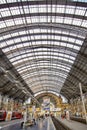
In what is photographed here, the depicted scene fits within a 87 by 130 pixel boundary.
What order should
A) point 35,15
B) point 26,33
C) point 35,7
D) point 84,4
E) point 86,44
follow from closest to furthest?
point 84,4
point 35,7
point 35,15
point 86,44
point 26,33

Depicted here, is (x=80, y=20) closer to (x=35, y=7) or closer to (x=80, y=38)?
(x=80, y=38)

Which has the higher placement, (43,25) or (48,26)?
(48,26)

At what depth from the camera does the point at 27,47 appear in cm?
4891

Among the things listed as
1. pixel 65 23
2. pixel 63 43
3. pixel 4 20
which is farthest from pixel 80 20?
pixel 4 20

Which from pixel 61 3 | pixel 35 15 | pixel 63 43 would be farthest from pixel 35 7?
pixel 63 43

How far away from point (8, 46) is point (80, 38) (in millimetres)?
19411

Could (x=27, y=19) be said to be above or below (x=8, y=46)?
above

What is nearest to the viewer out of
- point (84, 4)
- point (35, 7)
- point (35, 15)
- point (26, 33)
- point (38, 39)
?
point (84, 4)

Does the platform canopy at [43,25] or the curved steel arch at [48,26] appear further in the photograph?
the curved steel arch at [48,26]

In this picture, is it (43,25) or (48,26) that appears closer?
(43,25)

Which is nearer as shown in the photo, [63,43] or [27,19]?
[27,19]

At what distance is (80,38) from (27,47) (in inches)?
666

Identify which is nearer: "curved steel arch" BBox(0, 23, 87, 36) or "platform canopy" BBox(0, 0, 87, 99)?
"platform canopy" BBox(0, 0, 87, 99)

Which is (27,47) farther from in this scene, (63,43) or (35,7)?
(35,7)
